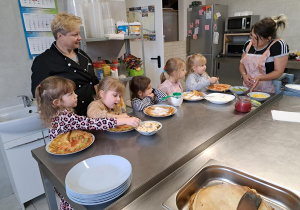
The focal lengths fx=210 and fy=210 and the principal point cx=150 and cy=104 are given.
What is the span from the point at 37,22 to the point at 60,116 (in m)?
1.46

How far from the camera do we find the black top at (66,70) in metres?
1.70

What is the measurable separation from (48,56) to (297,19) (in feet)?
14.3

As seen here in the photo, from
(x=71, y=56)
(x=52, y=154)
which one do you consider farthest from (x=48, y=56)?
(x=52, y=154)

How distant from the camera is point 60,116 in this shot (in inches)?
48.5

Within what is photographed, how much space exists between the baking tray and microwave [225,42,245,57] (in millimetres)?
3906

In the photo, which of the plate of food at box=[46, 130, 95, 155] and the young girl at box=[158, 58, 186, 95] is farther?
the young girl at box=[158, 58, 186, 95]

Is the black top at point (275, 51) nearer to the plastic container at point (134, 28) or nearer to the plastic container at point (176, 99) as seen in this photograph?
the plastic container at point (176, 99)

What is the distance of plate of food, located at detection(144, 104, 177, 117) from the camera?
1.49 meters

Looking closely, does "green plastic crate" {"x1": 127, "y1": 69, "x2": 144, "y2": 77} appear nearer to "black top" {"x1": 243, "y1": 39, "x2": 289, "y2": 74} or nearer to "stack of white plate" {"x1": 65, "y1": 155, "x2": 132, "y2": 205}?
"black top" {"x1": 243, "y1": 39, "x2": 289, "y2": 74}

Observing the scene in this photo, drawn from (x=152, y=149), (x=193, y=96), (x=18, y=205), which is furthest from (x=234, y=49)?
(x=18, y=205)

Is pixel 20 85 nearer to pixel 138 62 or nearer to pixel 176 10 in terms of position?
pixel 138 62

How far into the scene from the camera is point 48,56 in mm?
1713

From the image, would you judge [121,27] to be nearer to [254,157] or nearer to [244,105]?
[244,105]

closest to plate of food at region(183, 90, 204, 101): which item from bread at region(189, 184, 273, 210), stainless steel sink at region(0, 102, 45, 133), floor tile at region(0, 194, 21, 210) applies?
bread at region(189, 184, 273, 210)
